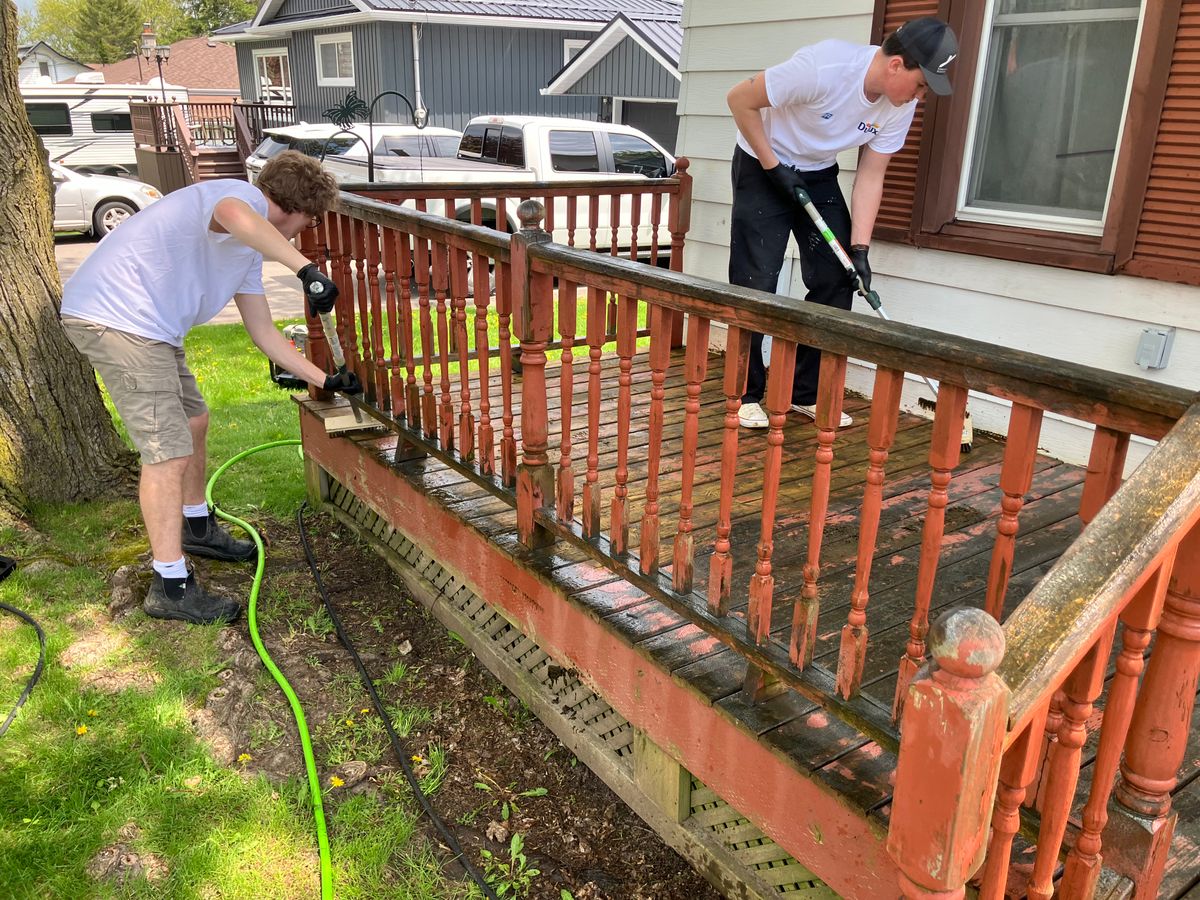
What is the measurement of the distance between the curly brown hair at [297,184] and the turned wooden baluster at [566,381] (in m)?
1.30

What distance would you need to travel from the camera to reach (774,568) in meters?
2.82

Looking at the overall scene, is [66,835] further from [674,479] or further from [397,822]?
[674,479]

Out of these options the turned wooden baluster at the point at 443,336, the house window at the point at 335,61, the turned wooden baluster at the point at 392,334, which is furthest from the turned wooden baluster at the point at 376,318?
the house window at the point at 335,61

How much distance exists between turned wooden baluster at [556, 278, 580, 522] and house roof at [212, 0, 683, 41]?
737 inches

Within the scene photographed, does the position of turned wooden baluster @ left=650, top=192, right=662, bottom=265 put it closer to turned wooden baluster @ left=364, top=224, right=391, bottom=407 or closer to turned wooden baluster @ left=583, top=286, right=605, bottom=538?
turned wooden baluster @ left=364, top=224, right=391, bottom=407

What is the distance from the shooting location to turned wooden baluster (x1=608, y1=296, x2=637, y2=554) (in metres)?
2.37

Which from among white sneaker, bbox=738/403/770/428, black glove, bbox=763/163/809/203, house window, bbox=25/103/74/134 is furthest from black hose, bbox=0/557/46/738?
house window, bbox=25/103/74/134

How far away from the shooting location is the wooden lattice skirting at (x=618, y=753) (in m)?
2.56

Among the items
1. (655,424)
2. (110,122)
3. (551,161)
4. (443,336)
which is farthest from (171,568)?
(110,122)

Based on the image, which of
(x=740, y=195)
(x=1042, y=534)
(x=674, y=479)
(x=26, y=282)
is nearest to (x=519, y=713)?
(x=674, y=479)

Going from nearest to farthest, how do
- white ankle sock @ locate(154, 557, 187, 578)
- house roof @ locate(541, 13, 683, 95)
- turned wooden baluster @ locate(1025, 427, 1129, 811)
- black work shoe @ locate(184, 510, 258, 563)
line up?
turned wooden baluster @ locate(1025, 427, 1129, 811)
white ankle sock @ locate(154, 557, 187, 578)
black work shoe @ locate(184, 510, 258, 563)
house roof @ locate(541, 13, 683, 95)

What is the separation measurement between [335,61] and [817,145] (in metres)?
21.2

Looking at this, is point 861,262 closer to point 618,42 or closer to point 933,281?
point 933,281

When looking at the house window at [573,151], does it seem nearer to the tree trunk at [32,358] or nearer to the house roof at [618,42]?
the house roof at [618,42]
